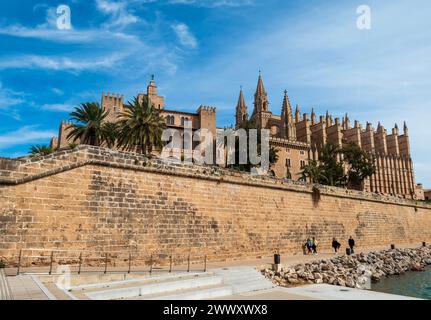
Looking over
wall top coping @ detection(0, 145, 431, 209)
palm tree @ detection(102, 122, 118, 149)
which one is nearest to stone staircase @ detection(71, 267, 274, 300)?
wall top coping @ detection(0, 145, 431, 209)

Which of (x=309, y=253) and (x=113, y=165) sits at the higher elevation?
(x=113, y=165)

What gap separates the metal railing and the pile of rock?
374 centimetres

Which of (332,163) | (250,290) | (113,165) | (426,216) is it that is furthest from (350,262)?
(332,163)

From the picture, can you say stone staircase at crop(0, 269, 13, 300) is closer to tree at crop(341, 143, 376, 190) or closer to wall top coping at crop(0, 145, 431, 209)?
wall top coping at crop(0, 145, 431, 209)

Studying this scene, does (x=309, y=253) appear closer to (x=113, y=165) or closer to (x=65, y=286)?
(x=113, y=165)

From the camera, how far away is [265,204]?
20359 mm

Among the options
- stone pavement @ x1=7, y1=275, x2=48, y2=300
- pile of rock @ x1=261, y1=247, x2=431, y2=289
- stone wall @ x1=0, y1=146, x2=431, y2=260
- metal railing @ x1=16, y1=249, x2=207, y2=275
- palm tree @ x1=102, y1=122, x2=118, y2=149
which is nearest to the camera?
stone pavement @ x1=7, y1=275, x2=48, y2=300

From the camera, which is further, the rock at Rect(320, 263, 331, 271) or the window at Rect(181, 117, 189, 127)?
the window at Rect(181, 117, 189, 127)

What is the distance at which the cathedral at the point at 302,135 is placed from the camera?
177 ft

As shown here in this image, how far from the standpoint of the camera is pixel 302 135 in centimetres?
6669

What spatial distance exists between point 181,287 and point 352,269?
11.2m

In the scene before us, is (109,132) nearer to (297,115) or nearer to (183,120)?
(183,120)

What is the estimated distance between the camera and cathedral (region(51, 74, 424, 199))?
53812mm
